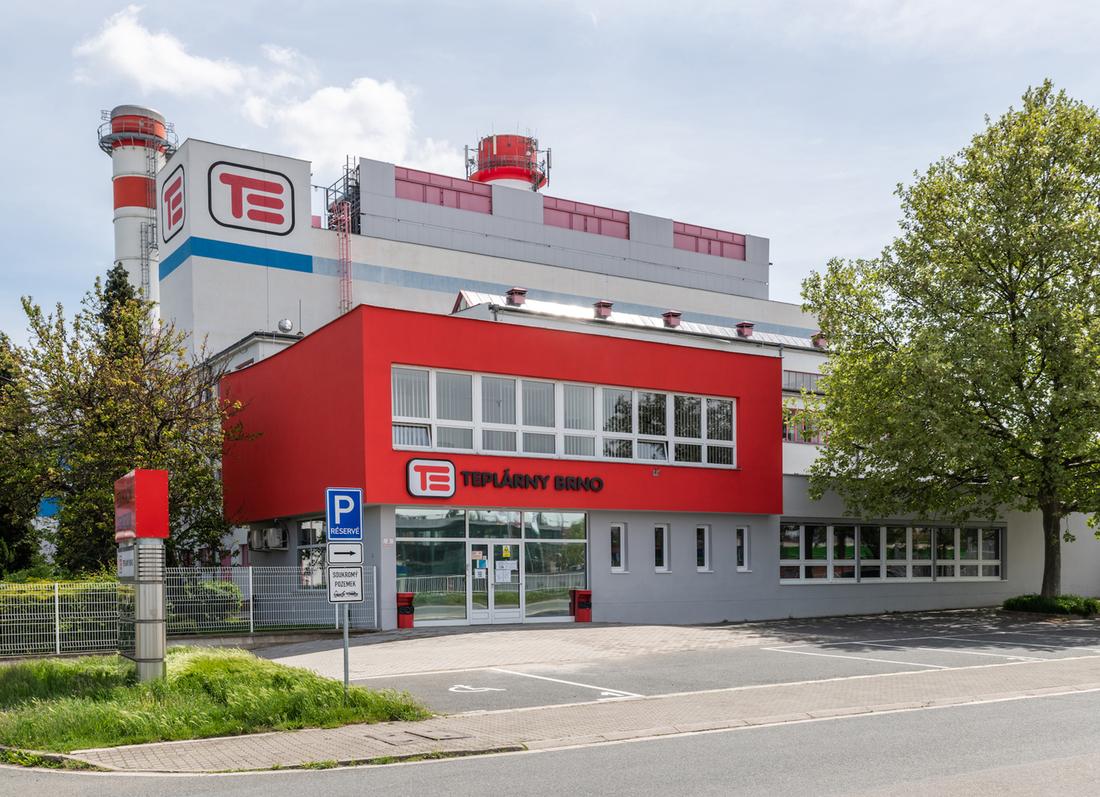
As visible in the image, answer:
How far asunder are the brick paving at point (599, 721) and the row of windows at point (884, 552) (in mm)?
13553

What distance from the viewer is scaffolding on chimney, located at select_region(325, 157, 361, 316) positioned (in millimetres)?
49656

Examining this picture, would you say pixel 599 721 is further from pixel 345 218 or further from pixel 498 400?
pixel 345 218

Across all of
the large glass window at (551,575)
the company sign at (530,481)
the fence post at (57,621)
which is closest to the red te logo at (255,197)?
the company sign at (530,481)

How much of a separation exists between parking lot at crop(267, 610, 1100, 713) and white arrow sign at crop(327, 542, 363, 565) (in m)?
1.99

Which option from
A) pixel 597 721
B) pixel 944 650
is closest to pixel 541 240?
pixel 944 650

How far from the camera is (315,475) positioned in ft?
78.1

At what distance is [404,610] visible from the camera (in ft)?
70.7

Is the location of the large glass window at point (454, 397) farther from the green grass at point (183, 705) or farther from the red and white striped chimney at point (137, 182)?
the red and white striped chimney at point (137, 182)

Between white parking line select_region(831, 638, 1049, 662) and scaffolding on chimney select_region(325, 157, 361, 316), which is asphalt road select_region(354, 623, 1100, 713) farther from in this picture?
scaffolding on chimney select_region(325, 157, 361, 316)

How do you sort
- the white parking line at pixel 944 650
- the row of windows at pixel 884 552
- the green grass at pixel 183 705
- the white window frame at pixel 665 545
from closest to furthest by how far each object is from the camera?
the green grass at pixel 183 705 < the white parking line at pixel 944 650 < the white window frame at pixel 665 545 < the row of windows at pixel 884 552

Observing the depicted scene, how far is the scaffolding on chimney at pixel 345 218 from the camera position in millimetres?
49656

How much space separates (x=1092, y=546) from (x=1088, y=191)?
14.4 meters

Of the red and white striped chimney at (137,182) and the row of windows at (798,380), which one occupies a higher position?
the red and white striped chimney at (137,182)

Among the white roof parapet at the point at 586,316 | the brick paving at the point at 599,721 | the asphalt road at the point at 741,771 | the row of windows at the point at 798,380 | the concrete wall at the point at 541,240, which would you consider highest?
the concrete wall at the point at 541,240
